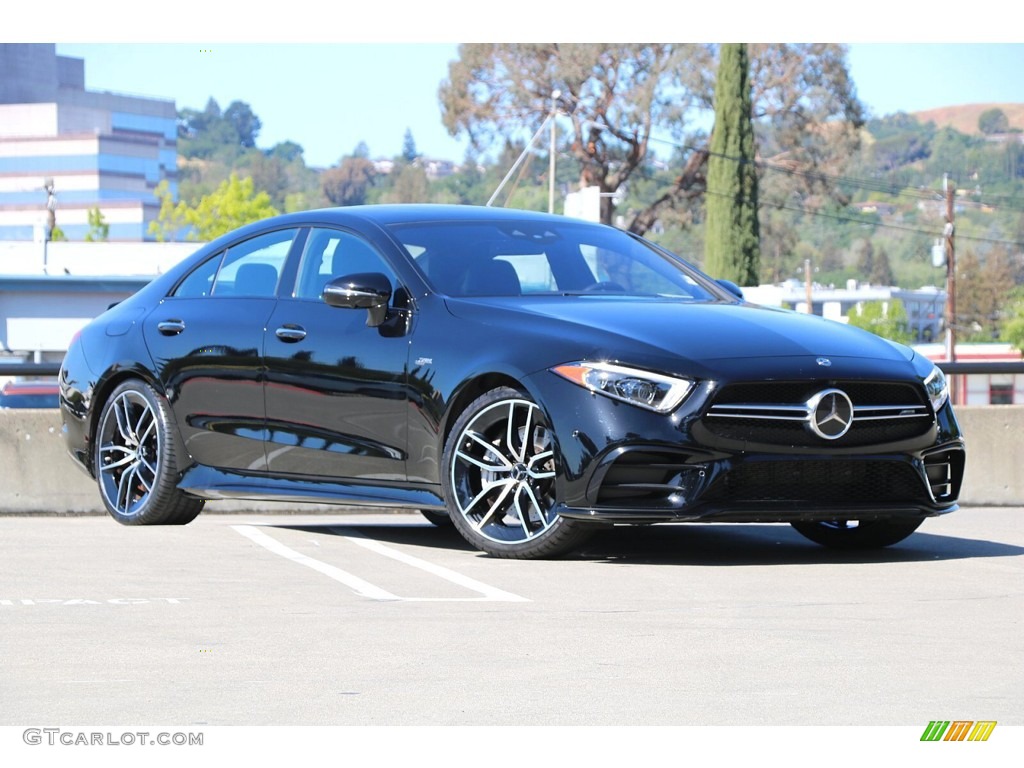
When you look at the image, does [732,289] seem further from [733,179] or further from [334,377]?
[733,179]

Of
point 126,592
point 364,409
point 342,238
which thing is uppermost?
point 342,238

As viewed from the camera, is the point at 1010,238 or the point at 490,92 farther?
the point at 1010,238

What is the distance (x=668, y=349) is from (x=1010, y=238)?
183468mm

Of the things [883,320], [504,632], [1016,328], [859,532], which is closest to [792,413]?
[859,532]

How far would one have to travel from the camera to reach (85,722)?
174 inches

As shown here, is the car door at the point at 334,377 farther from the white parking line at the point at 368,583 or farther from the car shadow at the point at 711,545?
the car shadow at the point at 711,545

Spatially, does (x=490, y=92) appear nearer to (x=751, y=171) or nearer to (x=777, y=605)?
(x=751, y=171)

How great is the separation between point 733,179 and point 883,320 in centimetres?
7963

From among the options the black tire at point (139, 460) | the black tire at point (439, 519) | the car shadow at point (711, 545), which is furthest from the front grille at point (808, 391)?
the black tire at point (139, 460)

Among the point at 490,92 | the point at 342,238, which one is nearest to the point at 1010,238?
the point at 490,92

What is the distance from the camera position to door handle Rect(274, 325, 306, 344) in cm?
864

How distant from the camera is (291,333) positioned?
8688 mm

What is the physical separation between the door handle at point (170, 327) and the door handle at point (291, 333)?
85cm

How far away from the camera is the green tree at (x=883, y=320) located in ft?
438
